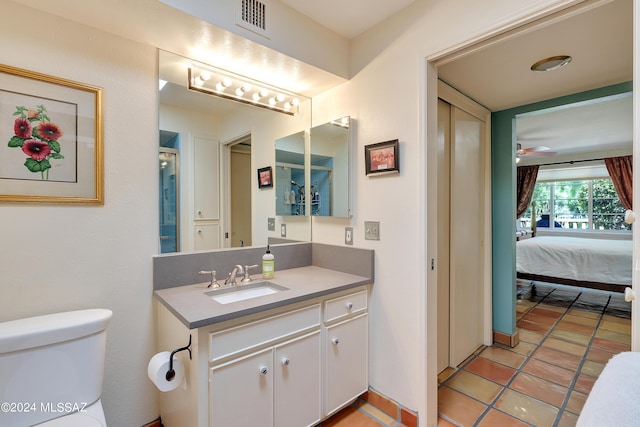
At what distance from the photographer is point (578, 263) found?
4023 mm

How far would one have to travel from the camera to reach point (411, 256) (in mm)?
1683

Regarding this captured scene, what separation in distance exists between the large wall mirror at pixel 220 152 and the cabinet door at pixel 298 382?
80 cm

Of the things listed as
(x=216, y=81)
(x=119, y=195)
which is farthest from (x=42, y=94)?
(x=216, y=81)

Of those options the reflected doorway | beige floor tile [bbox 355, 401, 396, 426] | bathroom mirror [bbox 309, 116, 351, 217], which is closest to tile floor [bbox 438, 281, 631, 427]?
beige floor tile [bbox 355, 401, 396, 426]

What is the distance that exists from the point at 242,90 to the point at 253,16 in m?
0.50

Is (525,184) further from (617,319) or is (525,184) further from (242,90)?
(242,90)

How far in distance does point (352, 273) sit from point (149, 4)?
69.9 inches

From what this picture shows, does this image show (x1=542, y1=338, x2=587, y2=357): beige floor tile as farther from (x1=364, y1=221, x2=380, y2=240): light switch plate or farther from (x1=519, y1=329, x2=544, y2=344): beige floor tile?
(x1=364, y1=221, x2=380, y2=240): light switch plate

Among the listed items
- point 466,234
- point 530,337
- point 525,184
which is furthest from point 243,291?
point 525,184

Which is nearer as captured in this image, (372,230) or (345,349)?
(345,349)

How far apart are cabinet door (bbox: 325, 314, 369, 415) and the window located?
22.8ft

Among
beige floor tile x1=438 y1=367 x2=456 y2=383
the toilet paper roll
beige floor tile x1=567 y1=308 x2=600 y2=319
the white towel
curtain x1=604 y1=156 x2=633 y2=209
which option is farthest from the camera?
curtain x1=604 y1=156 x2=633 y2=209

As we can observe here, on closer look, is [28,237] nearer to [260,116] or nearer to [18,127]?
[18,127]

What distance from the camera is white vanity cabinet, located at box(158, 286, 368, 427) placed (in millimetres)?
1203
